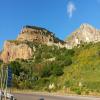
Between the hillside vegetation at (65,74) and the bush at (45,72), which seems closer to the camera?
the hillside vegetation at (65,74)

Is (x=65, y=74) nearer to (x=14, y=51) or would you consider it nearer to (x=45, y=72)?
(x=45, y=72)

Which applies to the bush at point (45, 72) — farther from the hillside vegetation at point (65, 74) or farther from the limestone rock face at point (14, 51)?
the limestone rock face at point (14, 51)

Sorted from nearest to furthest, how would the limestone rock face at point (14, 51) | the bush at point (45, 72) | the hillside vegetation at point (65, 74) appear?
1. the hillside vegetation at point (65, 74)
2. the bush at point (45, 72)
3. the limestone rock face at point (14, 51)

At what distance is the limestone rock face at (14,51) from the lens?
164750 mm

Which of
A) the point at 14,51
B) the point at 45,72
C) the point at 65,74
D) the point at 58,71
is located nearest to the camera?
the point at 65,74

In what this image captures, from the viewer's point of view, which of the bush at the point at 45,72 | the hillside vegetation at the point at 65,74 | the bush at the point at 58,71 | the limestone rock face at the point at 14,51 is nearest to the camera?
the hillside vegetation at the point at 65,74

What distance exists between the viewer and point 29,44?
171625 millimetres

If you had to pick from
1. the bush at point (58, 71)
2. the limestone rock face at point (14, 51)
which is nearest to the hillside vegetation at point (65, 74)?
the bush at point (58, 71)

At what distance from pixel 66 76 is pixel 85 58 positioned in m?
13.2

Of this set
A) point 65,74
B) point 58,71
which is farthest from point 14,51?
point 65,74

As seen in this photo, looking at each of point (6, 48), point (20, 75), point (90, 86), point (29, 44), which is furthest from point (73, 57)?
point (6, 48)

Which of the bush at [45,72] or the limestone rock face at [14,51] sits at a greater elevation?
the limestone rock face at [14,51]

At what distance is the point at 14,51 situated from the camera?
185 m

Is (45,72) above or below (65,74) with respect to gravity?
above
